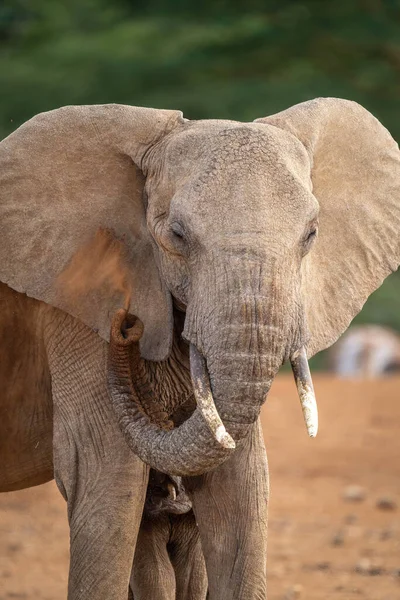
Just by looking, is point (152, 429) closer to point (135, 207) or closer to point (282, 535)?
point (135, 207)

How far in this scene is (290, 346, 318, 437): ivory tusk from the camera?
4527mm

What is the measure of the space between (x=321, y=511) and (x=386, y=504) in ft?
1.32

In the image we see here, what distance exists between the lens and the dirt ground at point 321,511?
7680 millimetres

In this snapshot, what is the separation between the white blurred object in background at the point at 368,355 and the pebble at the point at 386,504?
6.88 m

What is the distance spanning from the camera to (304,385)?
4.59m

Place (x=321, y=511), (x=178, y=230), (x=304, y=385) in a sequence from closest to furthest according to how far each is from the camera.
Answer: (x=304, y=385) < (x=178, y=230) < (x=321, y=511)

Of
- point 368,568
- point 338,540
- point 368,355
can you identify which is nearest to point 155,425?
point 368,568

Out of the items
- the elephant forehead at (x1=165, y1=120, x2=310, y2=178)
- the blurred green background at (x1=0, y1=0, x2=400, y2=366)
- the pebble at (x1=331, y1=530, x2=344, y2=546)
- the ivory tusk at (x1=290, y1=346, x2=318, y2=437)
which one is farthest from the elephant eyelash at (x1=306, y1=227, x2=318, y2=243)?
the blurred green background at (x1=0, y1=0, x2=400, y2=366)

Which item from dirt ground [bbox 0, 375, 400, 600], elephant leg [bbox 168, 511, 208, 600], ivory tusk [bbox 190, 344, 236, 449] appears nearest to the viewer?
ivory tusk [bbox 190, 344, 236, 449]

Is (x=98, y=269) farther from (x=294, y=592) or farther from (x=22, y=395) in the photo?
(x=294, y=592)

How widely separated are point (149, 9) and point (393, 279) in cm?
642

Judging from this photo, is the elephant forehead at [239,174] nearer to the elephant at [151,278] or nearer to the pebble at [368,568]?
the elephant at [151,278]

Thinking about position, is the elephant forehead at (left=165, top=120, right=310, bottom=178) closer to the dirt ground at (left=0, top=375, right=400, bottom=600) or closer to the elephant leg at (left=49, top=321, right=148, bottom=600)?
the elephant leg at (left=49, top=321, right=148, bottom=600)

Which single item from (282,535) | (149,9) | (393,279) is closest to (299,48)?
(149,9)
